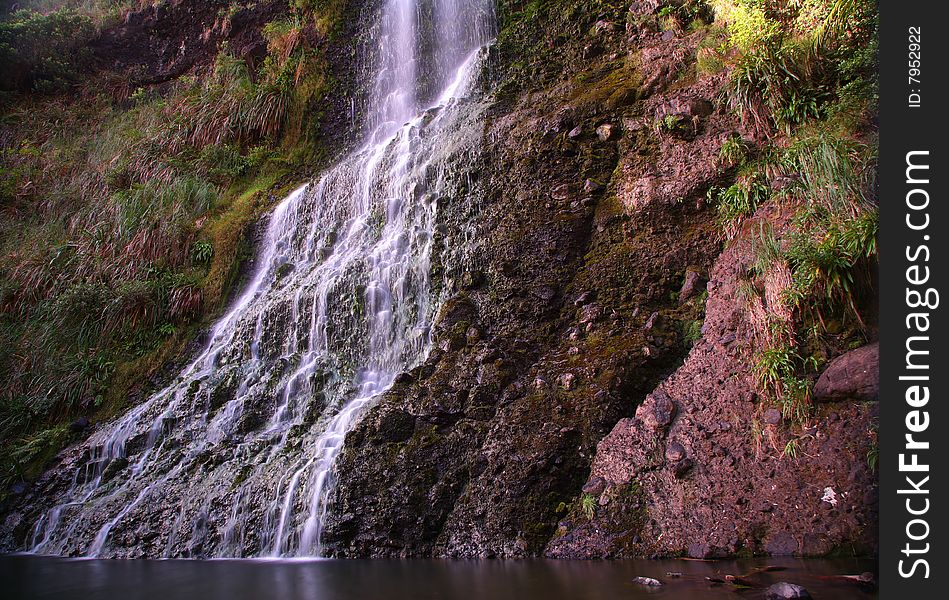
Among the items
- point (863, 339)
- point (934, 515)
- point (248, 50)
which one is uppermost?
point (248, 50)

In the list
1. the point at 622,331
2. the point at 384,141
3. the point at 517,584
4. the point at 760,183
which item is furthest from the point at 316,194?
the point at 517,584

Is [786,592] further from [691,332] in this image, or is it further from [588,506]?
[691,332]

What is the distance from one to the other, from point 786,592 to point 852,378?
2.04m

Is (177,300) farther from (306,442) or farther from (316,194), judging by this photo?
(306,442)

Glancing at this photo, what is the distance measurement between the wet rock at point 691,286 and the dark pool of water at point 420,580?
2.53m

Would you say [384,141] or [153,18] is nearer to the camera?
[384,141]

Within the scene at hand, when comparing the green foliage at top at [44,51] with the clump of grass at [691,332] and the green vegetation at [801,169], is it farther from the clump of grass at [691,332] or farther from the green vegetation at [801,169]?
the clump of grass at [691,332]

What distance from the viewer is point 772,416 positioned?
445 centimetres

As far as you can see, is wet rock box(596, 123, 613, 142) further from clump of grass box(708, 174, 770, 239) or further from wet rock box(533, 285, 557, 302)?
wet rock box(533, 285, 557, 302)

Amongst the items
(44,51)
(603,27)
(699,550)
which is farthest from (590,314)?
(44,51)

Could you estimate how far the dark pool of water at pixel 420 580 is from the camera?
3.17 m

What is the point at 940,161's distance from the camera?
2689 millimetres

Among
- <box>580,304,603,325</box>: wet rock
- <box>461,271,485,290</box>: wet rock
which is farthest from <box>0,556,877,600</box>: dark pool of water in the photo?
<box>461,271,485,290</box>: wet rock

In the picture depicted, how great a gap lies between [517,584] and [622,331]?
282cm
